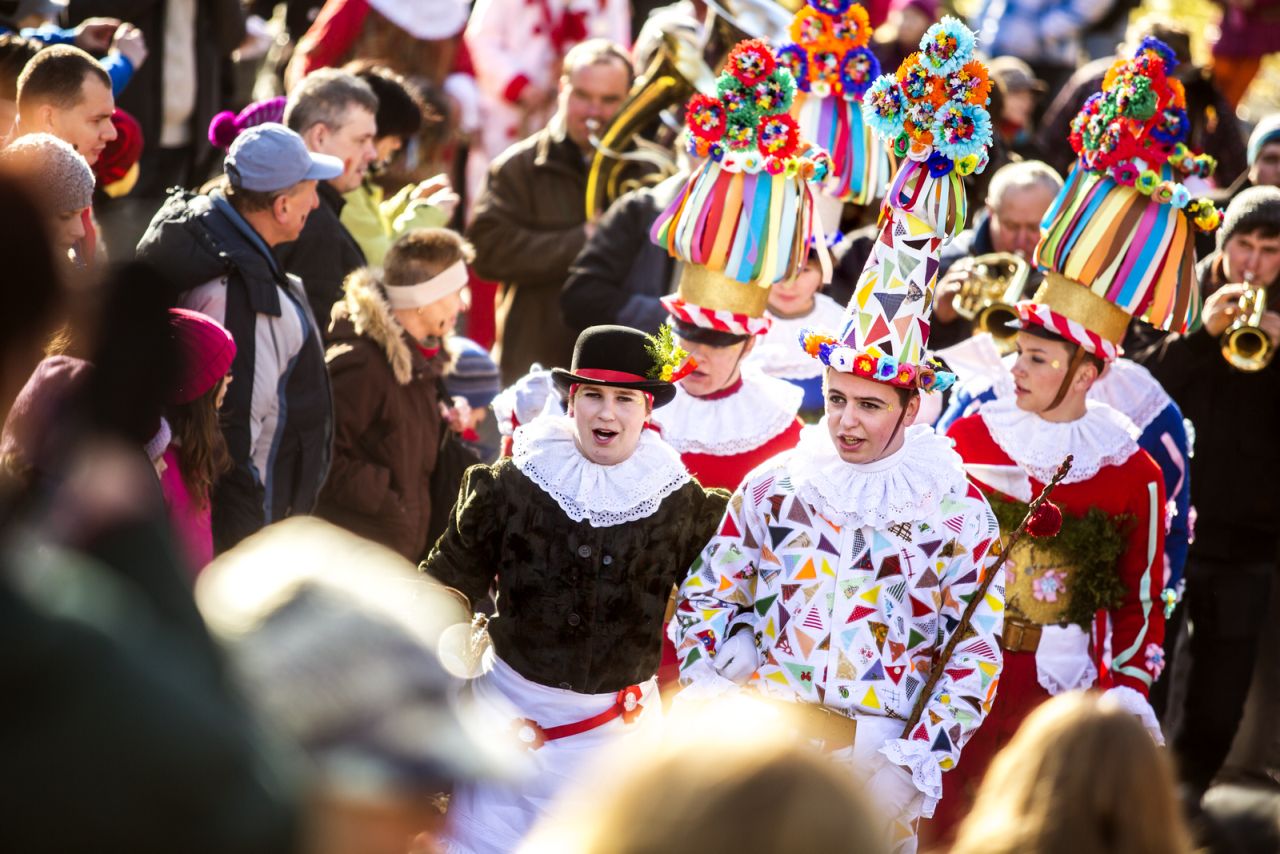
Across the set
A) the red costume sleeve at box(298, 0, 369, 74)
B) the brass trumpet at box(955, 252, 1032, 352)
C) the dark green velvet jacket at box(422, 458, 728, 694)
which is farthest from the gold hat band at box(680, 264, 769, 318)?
the red costume sleeve at box(298, 0, 369, 74)

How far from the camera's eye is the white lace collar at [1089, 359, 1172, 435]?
637cm

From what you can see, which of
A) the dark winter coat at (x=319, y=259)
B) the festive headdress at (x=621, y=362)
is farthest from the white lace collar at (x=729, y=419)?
the dark winter coat at (x=319, y=259)

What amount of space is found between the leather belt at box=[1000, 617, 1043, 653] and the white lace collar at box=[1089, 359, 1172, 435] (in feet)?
3.55

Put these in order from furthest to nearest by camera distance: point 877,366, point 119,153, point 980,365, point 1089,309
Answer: point 119,153 < point 980,365 < point 1089,309 < point 877,366

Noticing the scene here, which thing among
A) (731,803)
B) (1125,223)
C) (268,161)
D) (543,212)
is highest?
(731,803)

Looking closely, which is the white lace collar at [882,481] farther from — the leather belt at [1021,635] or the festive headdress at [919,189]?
the leather belt at [1021,635]

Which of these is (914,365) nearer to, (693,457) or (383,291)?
(693,457)

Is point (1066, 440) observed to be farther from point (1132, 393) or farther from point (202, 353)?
point (202, 353)

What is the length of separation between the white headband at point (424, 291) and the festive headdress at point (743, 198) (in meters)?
0.99

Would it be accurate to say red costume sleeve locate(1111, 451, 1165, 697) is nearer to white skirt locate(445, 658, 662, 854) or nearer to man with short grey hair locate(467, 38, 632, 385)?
white skirt locate(445, 658, 662, 854)

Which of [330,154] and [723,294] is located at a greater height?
[723,294]

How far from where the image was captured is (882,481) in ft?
15.7

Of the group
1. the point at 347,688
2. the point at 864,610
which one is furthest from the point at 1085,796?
the point at 864,610

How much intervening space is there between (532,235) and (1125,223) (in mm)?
3435
